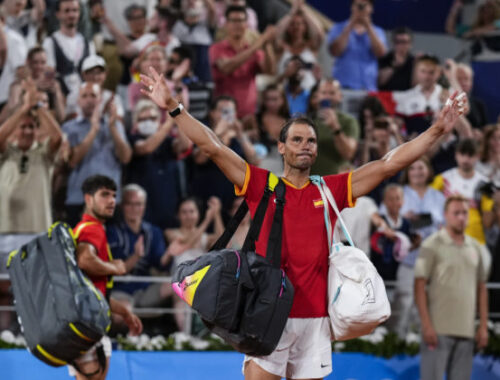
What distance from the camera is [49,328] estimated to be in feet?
20.6

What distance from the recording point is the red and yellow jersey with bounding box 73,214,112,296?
21.6 feet

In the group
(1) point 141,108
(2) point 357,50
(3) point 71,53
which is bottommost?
(1) point 141,108

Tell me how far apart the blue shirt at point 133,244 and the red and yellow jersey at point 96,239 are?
2.28m

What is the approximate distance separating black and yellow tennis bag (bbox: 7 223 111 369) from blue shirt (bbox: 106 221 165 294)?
2.48 metres

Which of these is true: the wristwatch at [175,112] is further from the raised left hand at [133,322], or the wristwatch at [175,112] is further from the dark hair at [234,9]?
the dark hair at [234,9]

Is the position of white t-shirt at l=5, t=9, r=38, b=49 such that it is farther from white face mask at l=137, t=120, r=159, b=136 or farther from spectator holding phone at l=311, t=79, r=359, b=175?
spectator holding phone at l=311, t=79, r=359, b=175

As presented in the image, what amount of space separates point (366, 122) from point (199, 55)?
2159 mm

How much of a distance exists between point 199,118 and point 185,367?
10.2 ft

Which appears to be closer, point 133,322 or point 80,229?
point 80,229

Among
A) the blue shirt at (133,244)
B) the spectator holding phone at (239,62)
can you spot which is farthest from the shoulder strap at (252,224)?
the spectator holding phone at (239,62)

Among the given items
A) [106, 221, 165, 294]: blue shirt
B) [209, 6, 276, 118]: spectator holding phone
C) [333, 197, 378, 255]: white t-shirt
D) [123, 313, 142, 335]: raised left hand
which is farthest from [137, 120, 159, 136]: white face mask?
[123, 313, 142, 335]: raised left hand

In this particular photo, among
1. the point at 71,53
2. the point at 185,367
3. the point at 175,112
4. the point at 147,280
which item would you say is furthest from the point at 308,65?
the point at 175,112

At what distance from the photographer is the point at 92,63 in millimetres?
A: 9930

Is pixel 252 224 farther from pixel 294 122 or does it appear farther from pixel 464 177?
pixel 464 177
